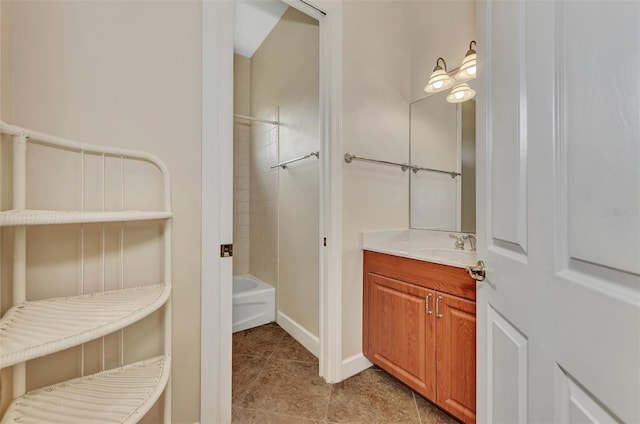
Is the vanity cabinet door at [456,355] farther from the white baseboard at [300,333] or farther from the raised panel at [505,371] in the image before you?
the white baseboard at [300,333]

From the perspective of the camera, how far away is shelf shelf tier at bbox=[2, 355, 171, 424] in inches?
27.9

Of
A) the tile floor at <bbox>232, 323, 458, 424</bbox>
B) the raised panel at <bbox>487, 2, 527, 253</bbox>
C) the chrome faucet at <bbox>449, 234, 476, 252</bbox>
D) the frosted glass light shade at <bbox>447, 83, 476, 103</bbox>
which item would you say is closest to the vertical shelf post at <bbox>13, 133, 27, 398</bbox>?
the tile floor at <bbox>232, 323, 458, 424</bbox>

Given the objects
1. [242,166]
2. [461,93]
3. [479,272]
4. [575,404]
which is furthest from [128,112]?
[242,166]

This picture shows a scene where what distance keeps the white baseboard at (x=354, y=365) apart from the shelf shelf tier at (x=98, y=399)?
3.68 ft

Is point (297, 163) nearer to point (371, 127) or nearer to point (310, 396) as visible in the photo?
point (371, 127)

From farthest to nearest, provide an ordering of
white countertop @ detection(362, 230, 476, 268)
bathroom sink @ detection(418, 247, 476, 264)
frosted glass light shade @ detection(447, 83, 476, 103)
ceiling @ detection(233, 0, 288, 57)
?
ceiling @ detection(233, 0, 288, 57) → frosted glass light shade @ detection(447, 83, 476, 103) → white countertop @ detection(362, 230, 476, 268) → bathroom sink @ detection(418, 247, 476, 264)

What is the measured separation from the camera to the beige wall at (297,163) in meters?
2.09

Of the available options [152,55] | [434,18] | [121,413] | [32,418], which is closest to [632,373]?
[121,413]

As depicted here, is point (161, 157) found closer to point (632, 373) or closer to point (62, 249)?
point (62, 249)

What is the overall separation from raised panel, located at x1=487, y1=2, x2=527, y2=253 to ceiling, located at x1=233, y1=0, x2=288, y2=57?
7.14ft

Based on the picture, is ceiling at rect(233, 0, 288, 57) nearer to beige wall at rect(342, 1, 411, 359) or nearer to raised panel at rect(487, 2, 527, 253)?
beige wall at rect(342, 1, 411, 359)

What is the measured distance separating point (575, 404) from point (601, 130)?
1.64ft

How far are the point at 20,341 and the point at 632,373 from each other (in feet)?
3.79

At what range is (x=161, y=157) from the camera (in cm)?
109
